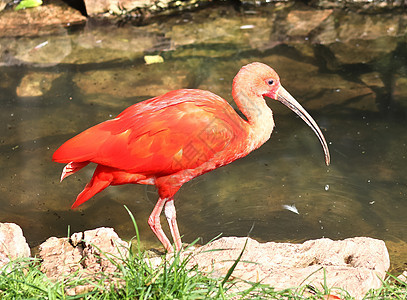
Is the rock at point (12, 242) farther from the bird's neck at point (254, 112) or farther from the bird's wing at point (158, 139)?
the bird's neck at point (254, 112)

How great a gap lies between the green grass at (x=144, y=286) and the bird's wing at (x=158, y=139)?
2.63 ft

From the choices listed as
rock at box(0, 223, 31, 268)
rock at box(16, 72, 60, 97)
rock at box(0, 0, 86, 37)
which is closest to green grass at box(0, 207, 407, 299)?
rock at box(0, 223, 31, 268)

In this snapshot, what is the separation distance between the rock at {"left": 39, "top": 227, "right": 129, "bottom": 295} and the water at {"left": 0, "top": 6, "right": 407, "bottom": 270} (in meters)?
0.70

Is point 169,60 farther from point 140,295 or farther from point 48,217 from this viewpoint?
A: point 140,295

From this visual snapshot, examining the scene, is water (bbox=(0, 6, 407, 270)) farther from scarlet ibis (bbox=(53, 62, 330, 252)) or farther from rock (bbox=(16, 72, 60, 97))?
scarlet ibis (bbox=(53, 62, 330, 252))

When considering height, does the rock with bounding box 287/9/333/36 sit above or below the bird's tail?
below

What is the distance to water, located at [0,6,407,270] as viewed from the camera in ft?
15.9

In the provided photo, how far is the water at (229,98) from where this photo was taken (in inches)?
191

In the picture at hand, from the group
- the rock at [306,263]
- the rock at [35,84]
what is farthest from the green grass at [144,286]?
the rock at [35,84]

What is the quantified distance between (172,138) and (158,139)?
88mm

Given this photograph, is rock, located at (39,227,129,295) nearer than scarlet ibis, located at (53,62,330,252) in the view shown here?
Yes

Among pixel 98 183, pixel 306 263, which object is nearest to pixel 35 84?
pixel 98 183

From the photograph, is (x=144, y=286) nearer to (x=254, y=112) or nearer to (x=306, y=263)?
(x=306, y=263)

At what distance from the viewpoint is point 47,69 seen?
704 centimetres
